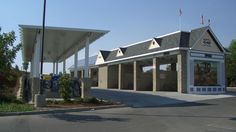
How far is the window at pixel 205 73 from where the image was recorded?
39062mm

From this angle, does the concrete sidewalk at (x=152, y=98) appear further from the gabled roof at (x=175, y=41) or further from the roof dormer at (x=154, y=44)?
the roof dormer at (x=154, y=44)

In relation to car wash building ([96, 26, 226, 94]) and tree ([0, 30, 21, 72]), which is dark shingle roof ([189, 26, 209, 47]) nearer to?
car wash building ([96, 26, 226, 94])

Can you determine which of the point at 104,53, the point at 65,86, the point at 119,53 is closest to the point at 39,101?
the point at 65,86

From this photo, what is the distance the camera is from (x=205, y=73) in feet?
129

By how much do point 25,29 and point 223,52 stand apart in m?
23.5

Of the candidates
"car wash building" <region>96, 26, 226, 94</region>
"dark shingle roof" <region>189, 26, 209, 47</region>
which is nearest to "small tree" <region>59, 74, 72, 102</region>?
"car wash building" <region>96, 26, 226, 94</region>

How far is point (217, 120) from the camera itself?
1612 centimetres

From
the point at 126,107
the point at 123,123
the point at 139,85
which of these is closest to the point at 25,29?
the point at 126,107

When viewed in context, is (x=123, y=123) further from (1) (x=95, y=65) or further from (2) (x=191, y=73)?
(1) (x=95, y=65)

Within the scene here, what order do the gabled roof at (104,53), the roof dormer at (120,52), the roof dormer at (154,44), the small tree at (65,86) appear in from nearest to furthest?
1. the small tree at (65,86)
2. the roof dormer at (154,44)
3. the roof dormer at (120,52)
4. the gabled roof at (104,53)

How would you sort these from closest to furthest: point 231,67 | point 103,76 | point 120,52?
point 120,52
point 103,76
point 231,67

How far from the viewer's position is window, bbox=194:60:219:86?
128 feet

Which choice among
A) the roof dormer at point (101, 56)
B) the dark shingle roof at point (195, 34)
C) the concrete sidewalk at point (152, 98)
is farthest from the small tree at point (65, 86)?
the roof dormer at point (101, 56)

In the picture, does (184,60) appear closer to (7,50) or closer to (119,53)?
(119,53)
